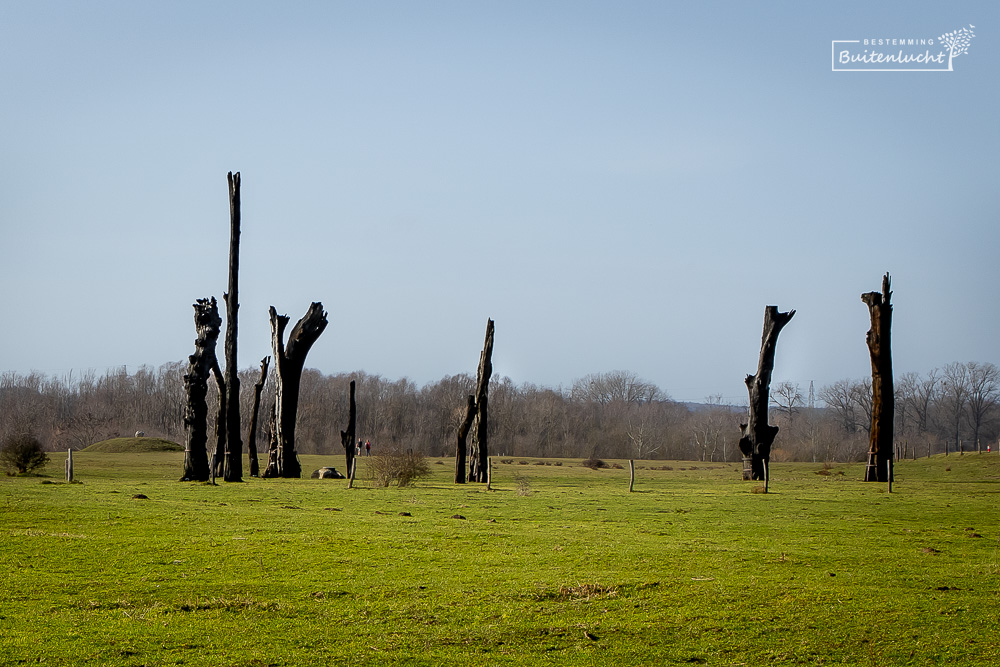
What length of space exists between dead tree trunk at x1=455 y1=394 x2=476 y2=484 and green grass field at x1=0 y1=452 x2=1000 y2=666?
531 inches

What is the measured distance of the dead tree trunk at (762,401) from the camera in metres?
32.7

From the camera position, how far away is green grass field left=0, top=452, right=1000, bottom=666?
23.6ft

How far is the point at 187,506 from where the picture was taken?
59.3 ft

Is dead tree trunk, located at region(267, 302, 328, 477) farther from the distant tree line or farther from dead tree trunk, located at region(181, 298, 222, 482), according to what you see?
the distant tree line

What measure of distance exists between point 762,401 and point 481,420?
10.2 metres

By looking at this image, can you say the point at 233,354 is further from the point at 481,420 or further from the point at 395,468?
the point at 481,420

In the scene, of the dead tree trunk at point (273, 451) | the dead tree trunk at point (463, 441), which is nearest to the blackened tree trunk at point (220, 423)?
the dead tree trunk at point (273, 451)

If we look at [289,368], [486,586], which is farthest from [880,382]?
[486,586]

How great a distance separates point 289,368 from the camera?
35656 millimetres

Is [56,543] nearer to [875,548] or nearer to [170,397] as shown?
[875,548]

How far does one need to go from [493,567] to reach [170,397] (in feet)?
333

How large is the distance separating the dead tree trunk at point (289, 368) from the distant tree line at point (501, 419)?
1688 inches

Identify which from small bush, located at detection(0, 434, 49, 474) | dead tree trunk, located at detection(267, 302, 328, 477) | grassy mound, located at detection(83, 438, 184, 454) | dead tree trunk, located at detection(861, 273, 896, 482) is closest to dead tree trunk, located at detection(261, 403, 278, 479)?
dead tree trunk, located at detection(267, 302, 328, 477)

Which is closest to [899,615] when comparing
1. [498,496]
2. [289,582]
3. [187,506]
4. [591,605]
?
[591,605]
